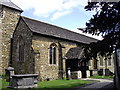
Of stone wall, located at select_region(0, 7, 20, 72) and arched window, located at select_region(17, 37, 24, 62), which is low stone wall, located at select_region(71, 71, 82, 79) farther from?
stone wall, located at select_region(0, 7, 20, 72)

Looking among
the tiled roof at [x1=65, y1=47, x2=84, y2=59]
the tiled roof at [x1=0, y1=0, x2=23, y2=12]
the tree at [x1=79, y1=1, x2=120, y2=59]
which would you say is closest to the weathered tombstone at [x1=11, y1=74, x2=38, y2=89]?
the tree at [x1=79, y1=1, x2=120, y2=59]

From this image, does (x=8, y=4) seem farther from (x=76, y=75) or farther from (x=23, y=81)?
(x=23, y=81)

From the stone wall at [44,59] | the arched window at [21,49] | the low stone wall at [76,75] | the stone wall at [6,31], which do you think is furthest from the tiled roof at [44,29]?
the low stone wall at [76,75]

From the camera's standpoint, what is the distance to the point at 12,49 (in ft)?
82.6

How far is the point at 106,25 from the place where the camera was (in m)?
10.6

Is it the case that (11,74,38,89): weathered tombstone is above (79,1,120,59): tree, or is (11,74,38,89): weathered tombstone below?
below

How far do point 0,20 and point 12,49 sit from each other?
16.8 ft

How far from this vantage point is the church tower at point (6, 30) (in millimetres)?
24922

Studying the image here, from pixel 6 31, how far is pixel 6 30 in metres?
0.17

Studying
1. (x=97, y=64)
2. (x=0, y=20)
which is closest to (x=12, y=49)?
(x=0, y=20)

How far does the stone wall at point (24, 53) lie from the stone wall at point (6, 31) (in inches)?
45.2

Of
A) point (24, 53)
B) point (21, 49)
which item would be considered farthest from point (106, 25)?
point (21, 49)

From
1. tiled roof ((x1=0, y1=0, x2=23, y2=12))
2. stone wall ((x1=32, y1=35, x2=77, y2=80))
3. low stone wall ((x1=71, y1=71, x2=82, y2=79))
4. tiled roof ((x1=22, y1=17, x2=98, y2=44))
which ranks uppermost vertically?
tiled roof ((x1=0, y1=0, x2=23, y2=12))

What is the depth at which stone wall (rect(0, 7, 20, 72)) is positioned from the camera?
24984 millimetres
